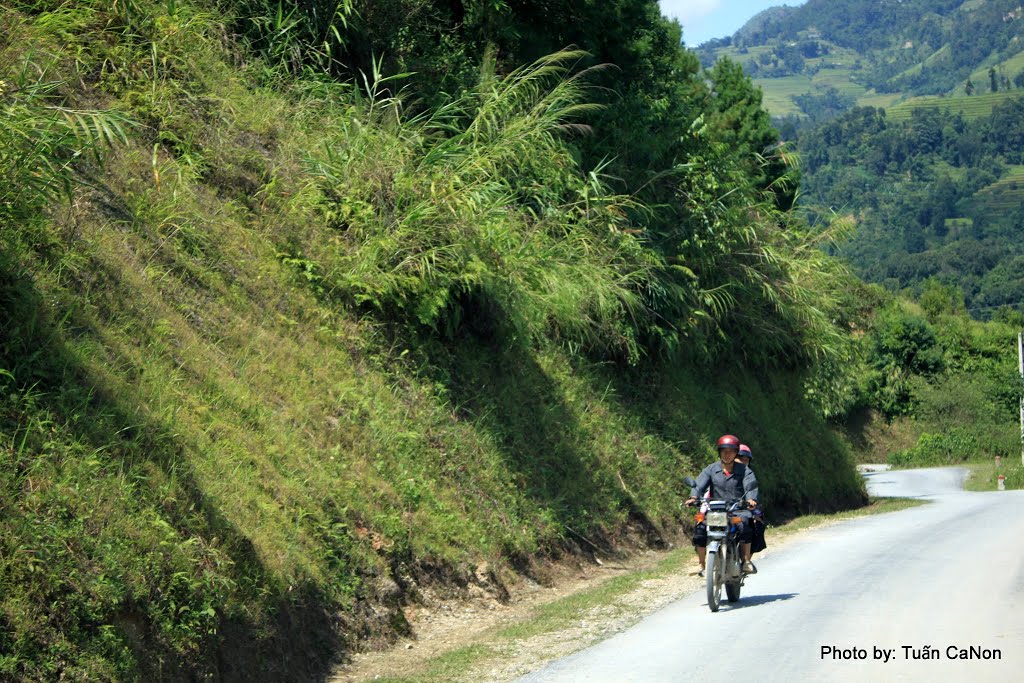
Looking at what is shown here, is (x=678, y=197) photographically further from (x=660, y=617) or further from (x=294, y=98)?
(x=660, y=617)

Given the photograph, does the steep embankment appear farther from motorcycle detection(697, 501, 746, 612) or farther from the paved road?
motorcycle detection(697, 501, 746, 612)

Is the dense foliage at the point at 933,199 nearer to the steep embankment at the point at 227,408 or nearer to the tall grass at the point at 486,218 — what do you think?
the tall grass at the point at 486,218

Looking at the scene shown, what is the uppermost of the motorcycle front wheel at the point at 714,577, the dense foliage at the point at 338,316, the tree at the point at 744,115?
the tree at the point at 744,115

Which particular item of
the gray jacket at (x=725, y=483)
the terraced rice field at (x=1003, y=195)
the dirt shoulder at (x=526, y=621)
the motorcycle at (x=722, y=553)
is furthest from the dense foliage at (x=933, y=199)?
the motorcycle at (x=722, y=553)

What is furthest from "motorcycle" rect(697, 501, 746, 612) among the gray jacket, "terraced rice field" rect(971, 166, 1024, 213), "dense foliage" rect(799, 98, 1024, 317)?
"terraced rice field" rect(971, 166, 1024, 213)

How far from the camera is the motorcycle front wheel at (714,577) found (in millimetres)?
10711

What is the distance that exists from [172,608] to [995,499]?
2449 centimetres

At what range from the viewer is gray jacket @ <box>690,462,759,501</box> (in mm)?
11688

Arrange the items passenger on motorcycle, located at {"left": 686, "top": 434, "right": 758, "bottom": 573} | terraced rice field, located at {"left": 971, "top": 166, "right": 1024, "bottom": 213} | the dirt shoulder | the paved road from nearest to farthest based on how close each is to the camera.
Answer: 1. the paved road
2. the dirt shoulder
3. passenger on motorcycle, located at {"left": 686, "top": 434, "right": 758, "bottom": 573}
4. terraced rice field, located at {"left": 971, "top": 166, "right": 1024, "bottom": 213}

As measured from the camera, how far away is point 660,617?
1066cm

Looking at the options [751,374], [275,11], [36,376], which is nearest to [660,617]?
[36,376]

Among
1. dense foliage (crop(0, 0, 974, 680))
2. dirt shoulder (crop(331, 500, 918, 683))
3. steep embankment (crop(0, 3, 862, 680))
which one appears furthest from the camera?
dirt shoulder (crop(331, 500, 918, 683))

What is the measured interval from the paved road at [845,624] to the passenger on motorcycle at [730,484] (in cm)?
61

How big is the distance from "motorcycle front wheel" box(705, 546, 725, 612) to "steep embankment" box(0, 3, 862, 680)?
2349 mm
